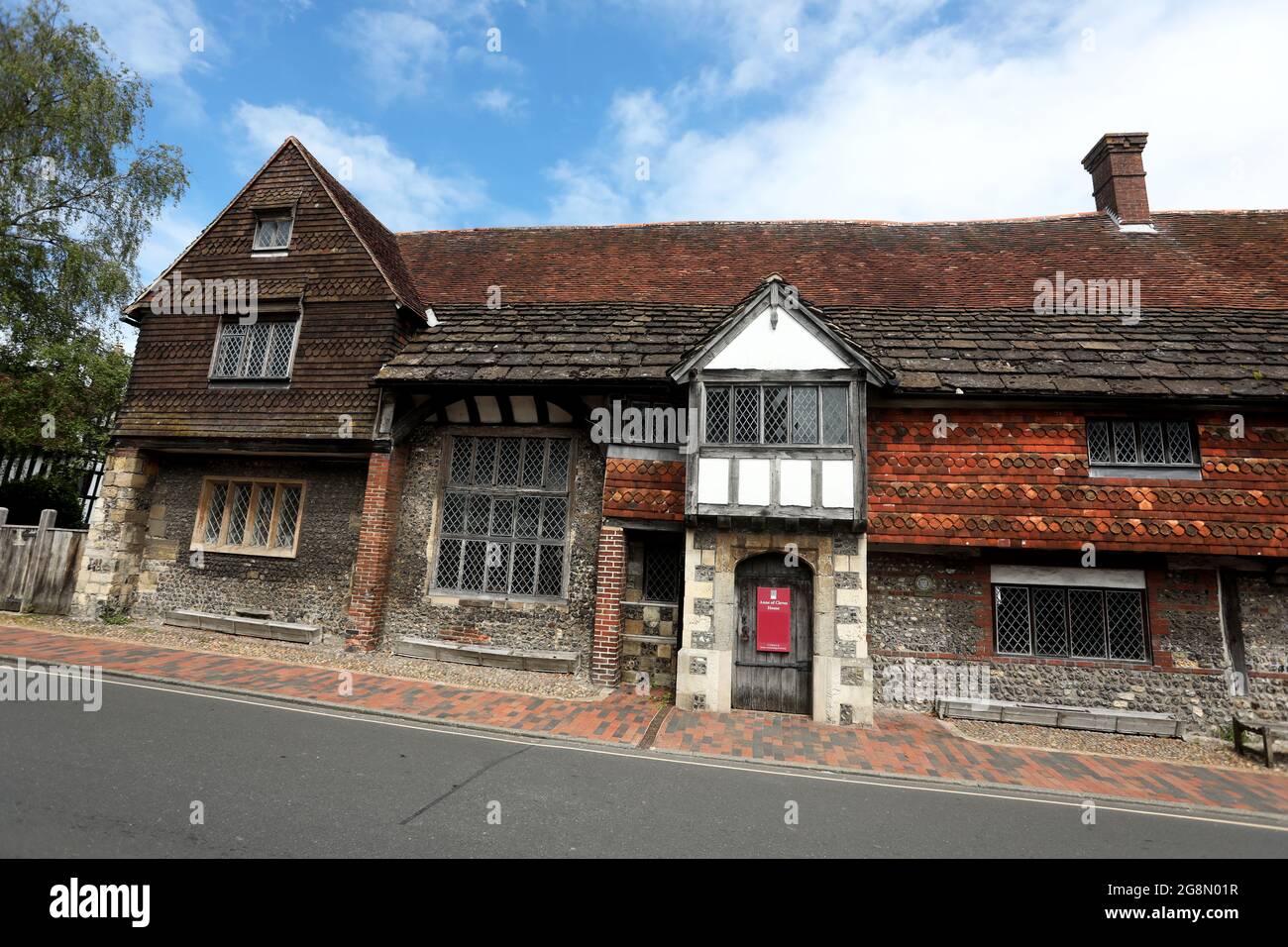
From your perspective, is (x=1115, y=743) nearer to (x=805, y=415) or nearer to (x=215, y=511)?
(x=805, y=415)

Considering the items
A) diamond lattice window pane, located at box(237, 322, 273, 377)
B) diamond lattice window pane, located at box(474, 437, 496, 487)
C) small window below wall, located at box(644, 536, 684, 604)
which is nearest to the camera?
small window below wall, located at box(644, 536, 684, 604)

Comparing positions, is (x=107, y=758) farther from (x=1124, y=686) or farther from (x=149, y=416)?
(x=1124, y=686)

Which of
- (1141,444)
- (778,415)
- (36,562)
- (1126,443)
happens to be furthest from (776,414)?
(36,562)

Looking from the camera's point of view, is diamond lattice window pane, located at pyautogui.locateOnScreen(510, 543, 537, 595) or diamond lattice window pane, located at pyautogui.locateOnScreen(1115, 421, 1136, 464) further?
diamond lattice window pane, located at pyautogui.locateOnScreen(510, 543, 537, 595)

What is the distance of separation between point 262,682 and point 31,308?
16175 mm

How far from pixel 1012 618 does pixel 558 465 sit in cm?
772

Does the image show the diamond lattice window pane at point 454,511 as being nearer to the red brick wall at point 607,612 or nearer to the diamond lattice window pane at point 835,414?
the red brick wall at point 607,612

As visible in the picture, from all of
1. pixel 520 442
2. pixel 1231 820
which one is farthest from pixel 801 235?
pixel 1231 820

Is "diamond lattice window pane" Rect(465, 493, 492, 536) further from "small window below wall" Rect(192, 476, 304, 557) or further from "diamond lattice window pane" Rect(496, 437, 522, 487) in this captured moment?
"small window below wall" Rect(192, 476, 304, 557)

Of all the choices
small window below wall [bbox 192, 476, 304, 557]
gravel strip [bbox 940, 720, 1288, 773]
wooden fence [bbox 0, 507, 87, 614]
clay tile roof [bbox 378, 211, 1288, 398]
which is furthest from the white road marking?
clay tile roof [bbox 378, 211, 1288, 398]

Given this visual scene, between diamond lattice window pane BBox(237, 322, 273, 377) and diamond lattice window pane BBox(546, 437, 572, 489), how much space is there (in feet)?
19.8

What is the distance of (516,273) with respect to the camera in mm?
13211

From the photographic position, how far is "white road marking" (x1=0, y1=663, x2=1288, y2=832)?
5.60 metres

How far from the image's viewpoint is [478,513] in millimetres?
10305
